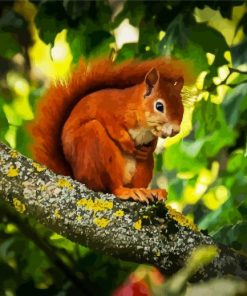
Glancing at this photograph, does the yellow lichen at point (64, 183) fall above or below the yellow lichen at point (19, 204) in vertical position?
above

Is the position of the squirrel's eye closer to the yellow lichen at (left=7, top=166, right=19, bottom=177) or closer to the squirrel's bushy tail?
the squirrel's bushy tail

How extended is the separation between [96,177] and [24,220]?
5.9 inches

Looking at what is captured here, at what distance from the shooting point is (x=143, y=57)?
28.9 inches

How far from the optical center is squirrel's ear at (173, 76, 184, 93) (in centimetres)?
69

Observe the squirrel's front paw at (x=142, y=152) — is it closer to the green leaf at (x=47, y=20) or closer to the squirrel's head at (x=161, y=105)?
the squirrel's head at (x=161, y=105)

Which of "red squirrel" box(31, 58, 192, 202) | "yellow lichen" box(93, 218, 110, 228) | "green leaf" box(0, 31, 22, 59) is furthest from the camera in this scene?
"green leaf" box(0, 31, 22, 59)

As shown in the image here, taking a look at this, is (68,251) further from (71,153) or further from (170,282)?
(170,282)

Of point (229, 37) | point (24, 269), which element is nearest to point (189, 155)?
point (229, 37)

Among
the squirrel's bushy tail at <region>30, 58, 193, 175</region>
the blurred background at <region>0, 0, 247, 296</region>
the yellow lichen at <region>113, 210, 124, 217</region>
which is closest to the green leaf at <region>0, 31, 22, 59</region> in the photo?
the blurred background at <region>0, 0, 247, 296</region>

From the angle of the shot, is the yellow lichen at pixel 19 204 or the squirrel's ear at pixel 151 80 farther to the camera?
the squirrel's ear at pixel 151 80

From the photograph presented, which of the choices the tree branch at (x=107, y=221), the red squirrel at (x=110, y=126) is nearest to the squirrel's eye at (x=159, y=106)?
the red squirrel at (x=110, y=126)

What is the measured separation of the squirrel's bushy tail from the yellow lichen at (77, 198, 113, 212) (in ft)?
0.40

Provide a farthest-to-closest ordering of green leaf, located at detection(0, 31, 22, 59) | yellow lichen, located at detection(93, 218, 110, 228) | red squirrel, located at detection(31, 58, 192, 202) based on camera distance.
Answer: green leaf, located at detection(0, 31, 22, 59) → red squirrel, located at detection(31, 58, 192, 202) → yellow lichen, located at detection(93, 218, 110, 228)

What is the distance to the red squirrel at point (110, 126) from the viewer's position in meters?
0.64
